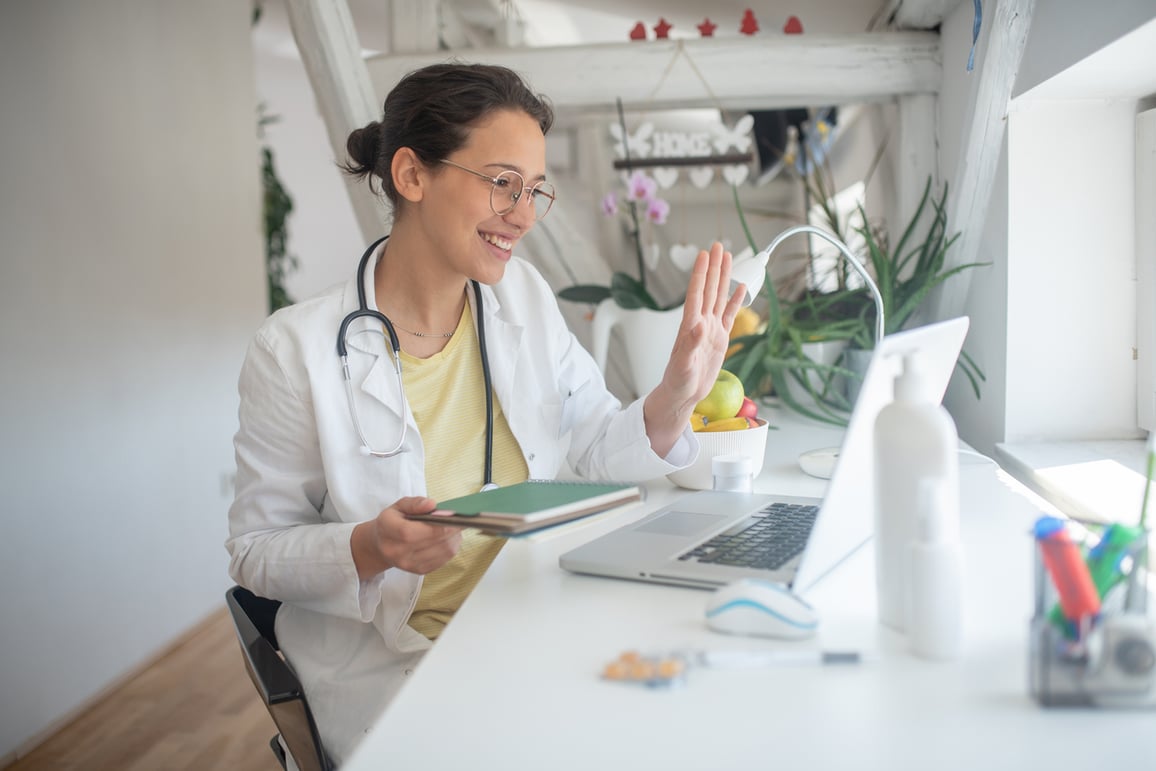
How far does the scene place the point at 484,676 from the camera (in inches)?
32.1

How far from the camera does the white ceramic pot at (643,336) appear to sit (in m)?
2.60

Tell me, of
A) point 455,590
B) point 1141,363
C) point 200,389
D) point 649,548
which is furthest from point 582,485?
point 200,389

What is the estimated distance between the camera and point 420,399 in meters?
1.56

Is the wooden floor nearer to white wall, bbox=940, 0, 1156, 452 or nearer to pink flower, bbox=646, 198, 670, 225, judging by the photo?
pink flower, bbox=646, 198, 670, 225

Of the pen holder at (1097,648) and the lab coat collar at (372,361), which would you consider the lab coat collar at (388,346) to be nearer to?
the lab coat collar at (372,361)

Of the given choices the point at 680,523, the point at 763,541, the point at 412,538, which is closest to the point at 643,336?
the point at 680,523

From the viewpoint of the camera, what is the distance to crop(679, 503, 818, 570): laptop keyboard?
108cm

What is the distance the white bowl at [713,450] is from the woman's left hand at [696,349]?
7cm

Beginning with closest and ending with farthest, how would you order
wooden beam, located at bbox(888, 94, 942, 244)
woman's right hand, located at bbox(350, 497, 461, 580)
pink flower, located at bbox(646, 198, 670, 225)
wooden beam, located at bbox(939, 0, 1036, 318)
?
woman's right hand, located at bbox(350, 497, 461, 580), wooden beam, located at bbox(939, 0, 1036, 318), wooden beam, located at bbox(888, 94, 942, 244), pink flower, located at bbox(646, 198, 670, 225)

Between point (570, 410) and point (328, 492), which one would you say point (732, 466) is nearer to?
point (570, 410)

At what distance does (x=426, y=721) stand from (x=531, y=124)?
3.61 feet

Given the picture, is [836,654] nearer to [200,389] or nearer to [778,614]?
[778,614]

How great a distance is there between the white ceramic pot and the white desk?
1.61 meters

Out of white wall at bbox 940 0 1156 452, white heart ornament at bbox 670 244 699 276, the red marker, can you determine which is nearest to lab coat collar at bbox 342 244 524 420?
the red marker
